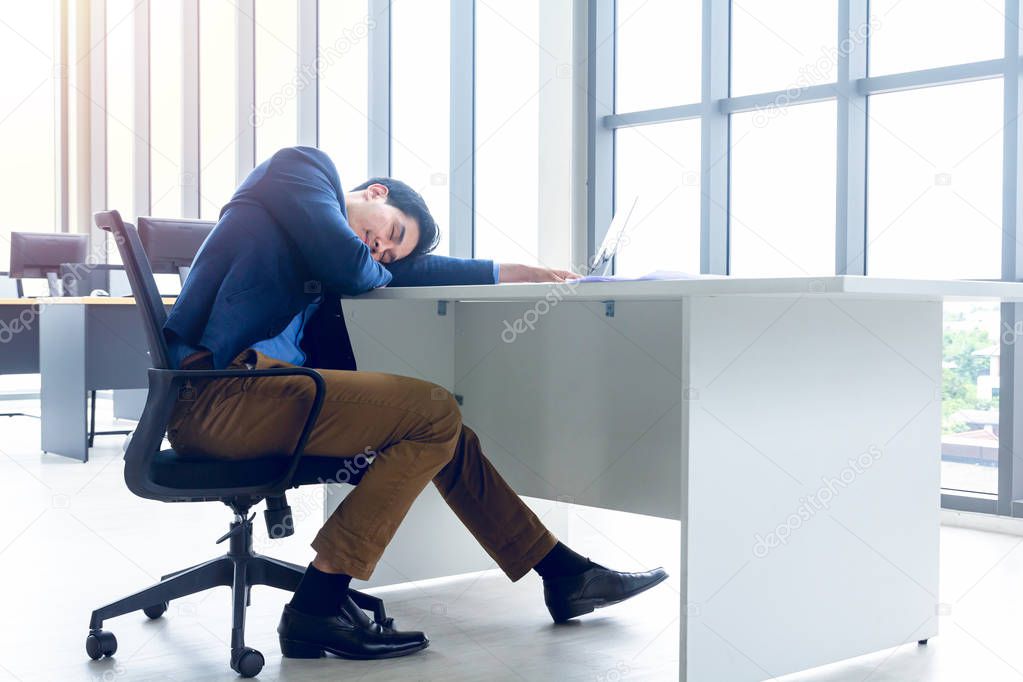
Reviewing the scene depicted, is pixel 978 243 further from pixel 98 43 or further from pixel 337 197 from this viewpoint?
pixel 98 43

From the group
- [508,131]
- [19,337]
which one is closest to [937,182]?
[508,131]

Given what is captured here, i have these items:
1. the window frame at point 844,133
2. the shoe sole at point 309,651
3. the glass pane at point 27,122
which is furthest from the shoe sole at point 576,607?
the glass pane at point 27,122

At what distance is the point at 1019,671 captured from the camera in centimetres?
201

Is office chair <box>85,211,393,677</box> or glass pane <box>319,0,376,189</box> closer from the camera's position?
office chair <box>85,211,393,677</box>

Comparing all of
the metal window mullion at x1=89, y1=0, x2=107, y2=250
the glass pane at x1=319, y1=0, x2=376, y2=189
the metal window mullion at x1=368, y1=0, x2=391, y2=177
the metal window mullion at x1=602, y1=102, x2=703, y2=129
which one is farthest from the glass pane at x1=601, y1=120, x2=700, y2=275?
the metal window mullion at x1=89, y1=0, x2=107, y2=250

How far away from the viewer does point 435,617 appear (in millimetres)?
2363

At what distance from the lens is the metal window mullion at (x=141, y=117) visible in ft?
30.2

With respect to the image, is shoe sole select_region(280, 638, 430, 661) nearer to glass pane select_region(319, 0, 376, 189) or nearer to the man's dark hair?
the man's dark hair

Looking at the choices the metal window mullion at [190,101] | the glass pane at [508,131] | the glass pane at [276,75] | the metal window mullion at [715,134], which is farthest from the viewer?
the metal window mullion at [190,101]

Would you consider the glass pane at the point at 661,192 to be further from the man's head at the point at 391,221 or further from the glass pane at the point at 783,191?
the man's head at the point at 391,221

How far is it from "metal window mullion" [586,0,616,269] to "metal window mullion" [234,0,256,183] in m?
3.37

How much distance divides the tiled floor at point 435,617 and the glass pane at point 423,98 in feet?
8.90

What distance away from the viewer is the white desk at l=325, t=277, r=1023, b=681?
1718mm

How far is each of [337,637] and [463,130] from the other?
4029 mm
